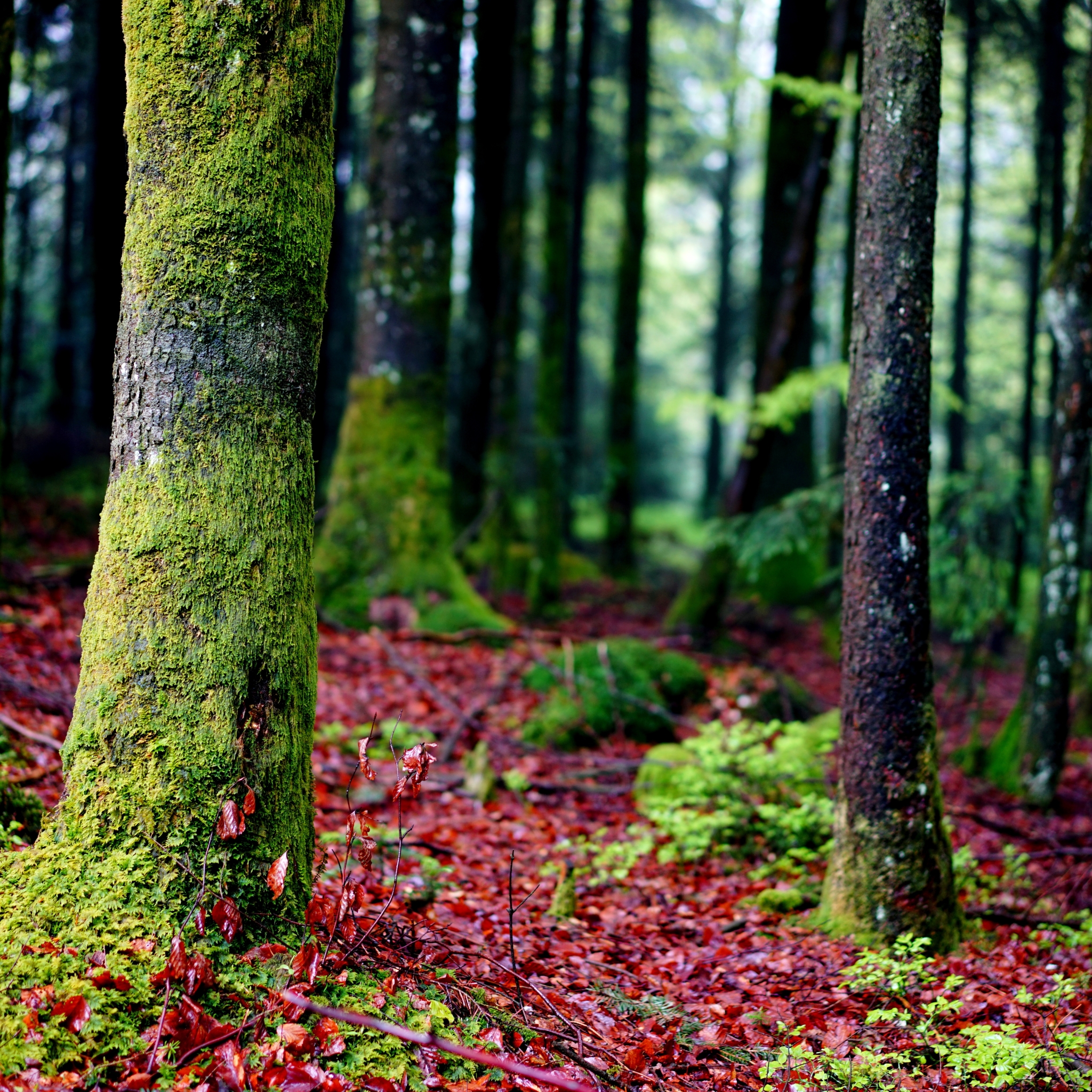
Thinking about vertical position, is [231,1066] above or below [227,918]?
below

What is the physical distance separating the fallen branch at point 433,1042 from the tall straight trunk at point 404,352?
631 cm

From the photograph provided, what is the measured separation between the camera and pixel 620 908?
4895 mm

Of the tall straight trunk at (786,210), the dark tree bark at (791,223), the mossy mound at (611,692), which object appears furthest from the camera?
the tall straight trunk at (786,210)

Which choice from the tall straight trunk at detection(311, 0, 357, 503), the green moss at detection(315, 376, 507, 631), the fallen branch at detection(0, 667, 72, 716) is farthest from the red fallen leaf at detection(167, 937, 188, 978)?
the green moss at detection(315, 376, 507, 631)

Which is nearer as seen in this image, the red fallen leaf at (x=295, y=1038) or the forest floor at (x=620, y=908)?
the red fallen leaf at (x=295, y=1038)

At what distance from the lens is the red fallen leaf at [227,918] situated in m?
2.82

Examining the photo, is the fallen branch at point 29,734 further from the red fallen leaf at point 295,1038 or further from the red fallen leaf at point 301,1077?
the red fallen leaf at point 301,1077

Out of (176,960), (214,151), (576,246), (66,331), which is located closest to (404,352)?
(214,151)

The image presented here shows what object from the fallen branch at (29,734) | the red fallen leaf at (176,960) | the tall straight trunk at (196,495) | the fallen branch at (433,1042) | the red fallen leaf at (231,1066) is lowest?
the red fallen leaf at (231,1066)

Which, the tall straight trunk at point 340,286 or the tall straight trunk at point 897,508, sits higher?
the tall straight trunk at point 340,286

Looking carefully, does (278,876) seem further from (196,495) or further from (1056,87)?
(1056,87)

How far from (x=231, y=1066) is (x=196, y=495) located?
5.76ft

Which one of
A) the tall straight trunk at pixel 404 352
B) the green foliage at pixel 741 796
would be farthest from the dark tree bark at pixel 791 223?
the green foliage at pixel 741 796

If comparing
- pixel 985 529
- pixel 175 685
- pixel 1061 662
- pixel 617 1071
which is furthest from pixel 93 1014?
pixel 985 529
